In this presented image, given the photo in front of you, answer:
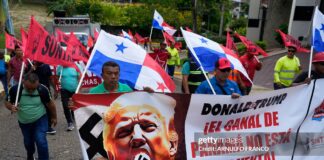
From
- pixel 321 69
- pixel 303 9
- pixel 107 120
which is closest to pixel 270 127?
pixel 321 69

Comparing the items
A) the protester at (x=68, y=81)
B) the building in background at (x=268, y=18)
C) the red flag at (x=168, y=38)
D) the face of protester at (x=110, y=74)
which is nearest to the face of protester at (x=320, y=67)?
the face of protester at (x=110, y=74)

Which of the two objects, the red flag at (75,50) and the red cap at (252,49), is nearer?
the red flag at (75,50)

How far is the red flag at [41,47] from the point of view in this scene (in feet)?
16.0

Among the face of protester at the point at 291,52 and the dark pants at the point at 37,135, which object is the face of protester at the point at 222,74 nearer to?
the dark pants at the point at 37,135

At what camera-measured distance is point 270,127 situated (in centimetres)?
439

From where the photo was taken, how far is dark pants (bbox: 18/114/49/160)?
5.06 meters

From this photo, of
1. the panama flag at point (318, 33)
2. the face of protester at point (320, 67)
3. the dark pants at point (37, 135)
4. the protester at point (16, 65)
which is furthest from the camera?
the protester at point (16, 65)

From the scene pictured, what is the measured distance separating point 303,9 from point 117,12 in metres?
26.0

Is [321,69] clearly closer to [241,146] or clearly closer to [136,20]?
[241,146]

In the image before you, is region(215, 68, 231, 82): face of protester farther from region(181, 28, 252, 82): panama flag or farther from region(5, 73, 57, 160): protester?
region(5, 73, 57, 160): protester

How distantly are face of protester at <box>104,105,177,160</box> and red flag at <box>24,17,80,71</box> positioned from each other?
1612mm

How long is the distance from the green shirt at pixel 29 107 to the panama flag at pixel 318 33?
161 inches

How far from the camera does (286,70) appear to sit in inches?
309

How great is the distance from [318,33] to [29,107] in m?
4.29
